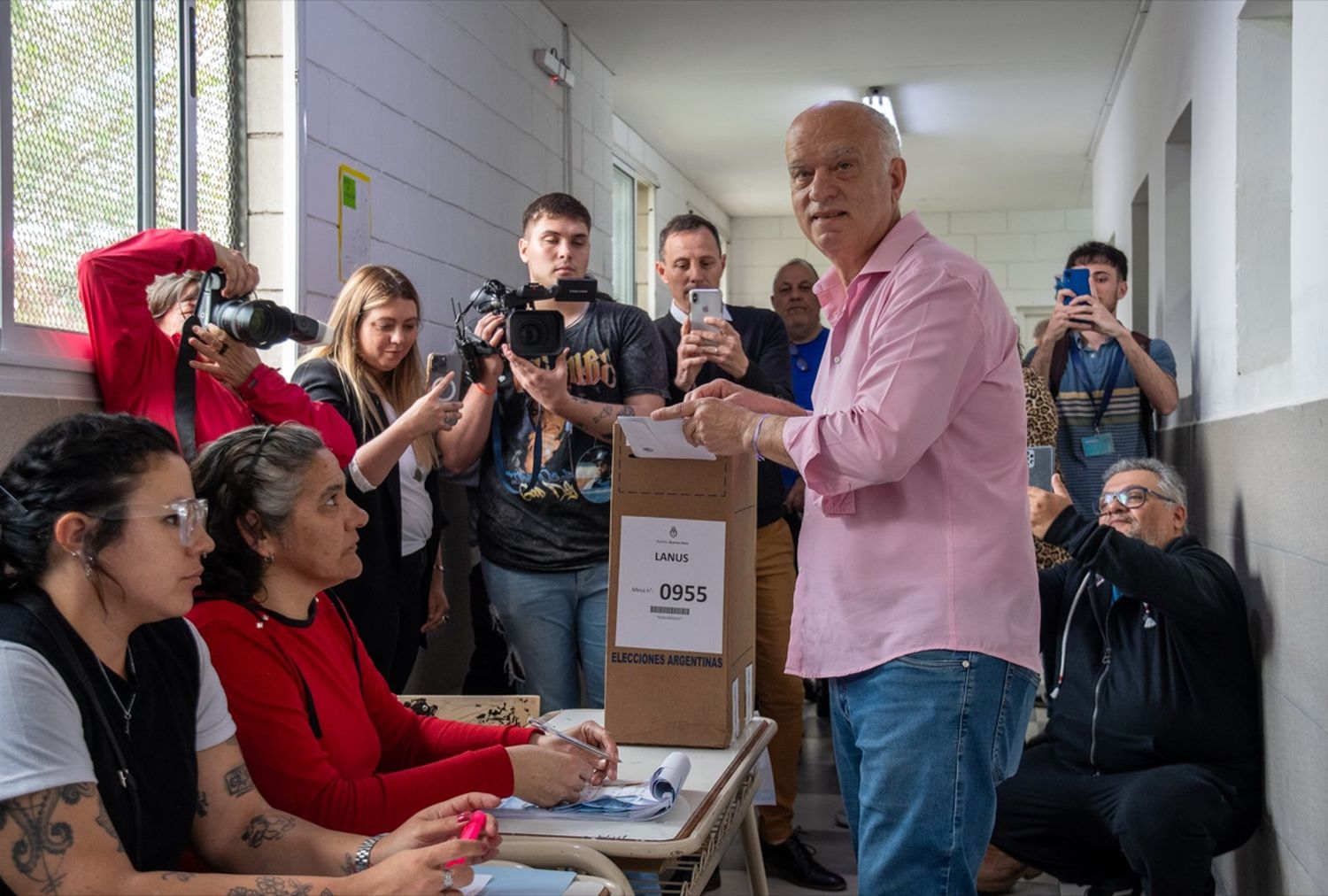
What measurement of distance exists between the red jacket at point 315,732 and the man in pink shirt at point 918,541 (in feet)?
1.64

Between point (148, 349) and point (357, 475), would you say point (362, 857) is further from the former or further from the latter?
point (357, 475)

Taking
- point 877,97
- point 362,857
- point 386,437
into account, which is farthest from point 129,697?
point 877,97

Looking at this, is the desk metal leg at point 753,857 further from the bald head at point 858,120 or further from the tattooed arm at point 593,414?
the bald head at point 858,120

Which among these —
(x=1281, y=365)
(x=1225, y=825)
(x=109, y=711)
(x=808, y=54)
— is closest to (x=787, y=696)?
(x=1225, y=825)

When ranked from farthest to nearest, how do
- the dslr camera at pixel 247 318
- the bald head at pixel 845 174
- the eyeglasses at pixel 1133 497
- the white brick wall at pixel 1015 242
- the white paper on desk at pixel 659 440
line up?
the white brick wall at pixel 1015 242
the eyeglasses at pixel 1133 497
the dslr camera at pixel 247 318
the white paper on desk at pixel 659 440
the bald head at pixel 845 174

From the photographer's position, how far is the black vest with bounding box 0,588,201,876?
1.27 metres

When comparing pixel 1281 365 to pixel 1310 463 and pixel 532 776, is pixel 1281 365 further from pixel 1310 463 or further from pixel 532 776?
pixel 532 776

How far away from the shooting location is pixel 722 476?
1.99 metres

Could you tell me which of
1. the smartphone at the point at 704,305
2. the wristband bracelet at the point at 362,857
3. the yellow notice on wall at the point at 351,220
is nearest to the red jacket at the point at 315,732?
the wristband bracelet at the point at 362,857

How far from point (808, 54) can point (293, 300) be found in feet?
13.3

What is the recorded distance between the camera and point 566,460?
2.85 m

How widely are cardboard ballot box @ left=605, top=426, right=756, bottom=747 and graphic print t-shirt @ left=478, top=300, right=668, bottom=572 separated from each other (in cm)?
75

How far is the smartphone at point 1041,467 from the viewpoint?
251cm

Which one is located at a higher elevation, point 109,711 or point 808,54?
point 808,54
